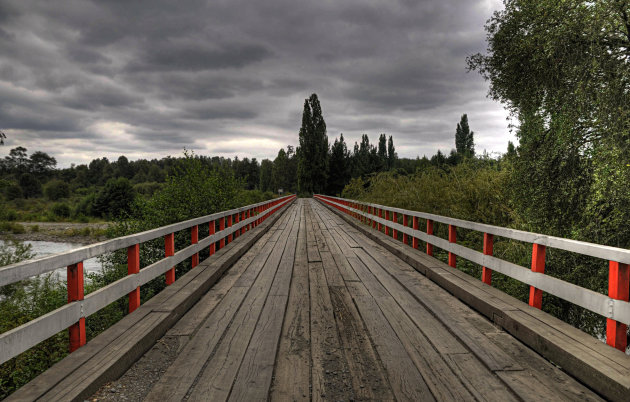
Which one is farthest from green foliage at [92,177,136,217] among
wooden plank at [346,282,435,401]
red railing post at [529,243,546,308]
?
red railing post at [529,243,546,308]

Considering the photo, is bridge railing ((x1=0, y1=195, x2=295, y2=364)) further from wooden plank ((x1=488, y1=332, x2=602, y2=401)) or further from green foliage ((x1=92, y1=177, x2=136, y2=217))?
green foliage ((x1=92, y1=177, x2=136, y2=217))

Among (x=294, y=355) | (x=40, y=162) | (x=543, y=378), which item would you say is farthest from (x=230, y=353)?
(x=40, y=162)

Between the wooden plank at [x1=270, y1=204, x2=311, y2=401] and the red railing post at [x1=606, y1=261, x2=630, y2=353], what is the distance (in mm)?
2287

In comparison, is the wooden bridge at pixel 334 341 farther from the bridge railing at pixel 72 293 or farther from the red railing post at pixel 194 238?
the red railing post at pixel 194 238

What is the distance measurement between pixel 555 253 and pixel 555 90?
3956 mm

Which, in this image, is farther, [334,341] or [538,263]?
[538,263]

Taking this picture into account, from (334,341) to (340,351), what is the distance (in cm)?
22

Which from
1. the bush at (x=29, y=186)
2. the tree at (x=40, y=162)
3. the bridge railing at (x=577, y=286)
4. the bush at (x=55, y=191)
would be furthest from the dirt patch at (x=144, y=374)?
the tree at (x=40, y=162)

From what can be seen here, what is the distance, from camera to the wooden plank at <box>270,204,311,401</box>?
8.17 feet

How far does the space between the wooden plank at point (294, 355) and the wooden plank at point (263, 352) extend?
61 millimetres

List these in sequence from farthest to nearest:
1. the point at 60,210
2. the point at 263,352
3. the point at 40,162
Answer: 1. the point at 40,162
2. the point at 60,210
3. the point at 263,352

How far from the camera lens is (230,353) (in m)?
3.09

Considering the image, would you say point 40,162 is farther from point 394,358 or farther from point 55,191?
point 394,358

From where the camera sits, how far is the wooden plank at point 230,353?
2498 millimetres
